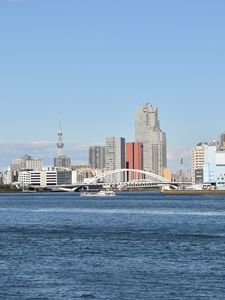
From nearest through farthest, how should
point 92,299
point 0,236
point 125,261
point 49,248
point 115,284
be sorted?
1. point 92,299
2. point 115,284
3. point 125,261
4. point 49,248
5. point 0,236

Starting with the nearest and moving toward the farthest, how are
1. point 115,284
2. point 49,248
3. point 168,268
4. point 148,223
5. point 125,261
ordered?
point 115,284 → point 168,268 → point 125,261 → point 49,248 → point 148,223

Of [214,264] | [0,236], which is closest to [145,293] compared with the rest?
[214,264]

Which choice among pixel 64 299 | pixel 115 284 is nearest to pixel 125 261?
pixel 115 284

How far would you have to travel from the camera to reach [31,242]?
170 feet

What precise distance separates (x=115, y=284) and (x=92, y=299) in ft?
10.7

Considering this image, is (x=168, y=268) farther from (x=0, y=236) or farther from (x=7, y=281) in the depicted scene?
(x=0, y=236)

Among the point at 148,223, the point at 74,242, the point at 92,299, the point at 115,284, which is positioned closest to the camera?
the point at 92,299

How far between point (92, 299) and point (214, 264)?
34.3 feet

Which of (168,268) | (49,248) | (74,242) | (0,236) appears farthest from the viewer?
(0,236)

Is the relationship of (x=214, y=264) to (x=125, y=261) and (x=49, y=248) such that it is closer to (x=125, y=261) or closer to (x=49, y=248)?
(x=125, y=261)

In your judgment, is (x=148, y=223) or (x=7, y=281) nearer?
(x=7, y=281)

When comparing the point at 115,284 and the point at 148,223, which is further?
the point at 148,223

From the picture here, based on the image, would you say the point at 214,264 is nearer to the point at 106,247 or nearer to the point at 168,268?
the point at 168,268

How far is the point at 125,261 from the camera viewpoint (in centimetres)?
3981
